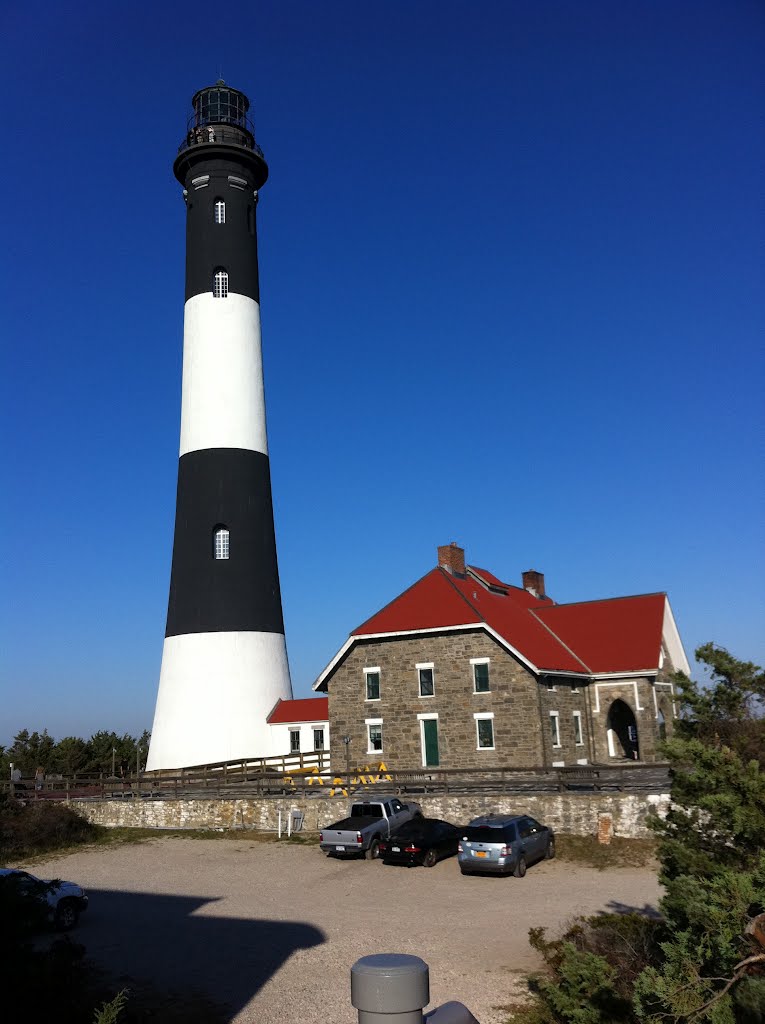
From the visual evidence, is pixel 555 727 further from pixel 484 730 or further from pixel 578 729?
pixel 578 729

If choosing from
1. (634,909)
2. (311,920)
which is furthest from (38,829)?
(634,909)

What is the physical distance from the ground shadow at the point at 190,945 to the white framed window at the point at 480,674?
15.1 m

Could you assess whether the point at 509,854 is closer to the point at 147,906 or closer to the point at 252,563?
the point at 147,906

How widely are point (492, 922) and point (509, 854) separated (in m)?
3.98

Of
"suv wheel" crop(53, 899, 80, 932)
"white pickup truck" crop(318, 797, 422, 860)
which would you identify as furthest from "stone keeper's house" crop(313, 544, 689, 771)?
"suv wheel" crop(53, 899, 80, 932)

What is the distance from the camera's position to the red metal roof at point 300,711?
113ft

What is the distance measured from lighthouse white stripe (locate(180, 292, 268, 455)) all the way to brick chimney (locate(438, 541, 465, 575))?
932cm

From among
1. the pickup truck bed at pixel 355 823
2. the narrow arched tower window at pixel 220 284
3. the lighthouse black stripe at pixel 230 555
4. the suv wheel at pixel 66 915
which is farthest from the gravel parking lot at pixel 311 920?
the narrow arched tower window at pixel 220 284

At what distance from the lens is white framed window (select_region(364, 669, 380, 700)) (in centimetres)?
3319

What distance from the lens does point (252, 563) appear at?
33875 millimetres

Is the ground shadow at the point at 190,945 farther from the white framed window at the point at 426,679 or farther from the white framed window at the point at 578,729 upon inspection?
the white framed window at the point at 578,729

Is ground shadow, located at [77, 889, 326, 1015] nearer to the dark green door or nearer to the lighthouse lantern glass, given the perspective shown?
the dark green door

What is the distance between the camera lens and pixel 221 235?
1431 inches

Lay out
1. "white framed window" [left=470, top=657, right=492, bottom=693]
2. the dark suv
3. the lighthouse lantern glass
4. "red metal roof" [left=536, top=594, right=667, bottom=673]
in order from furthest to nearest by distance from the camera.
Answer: the lighthouse lantern glass
"red metal roof" [left=536, top=594, right=667, bottom=673]
"white framed window" [left=470, top=657, right=492, bottom=693]
the dark suv
